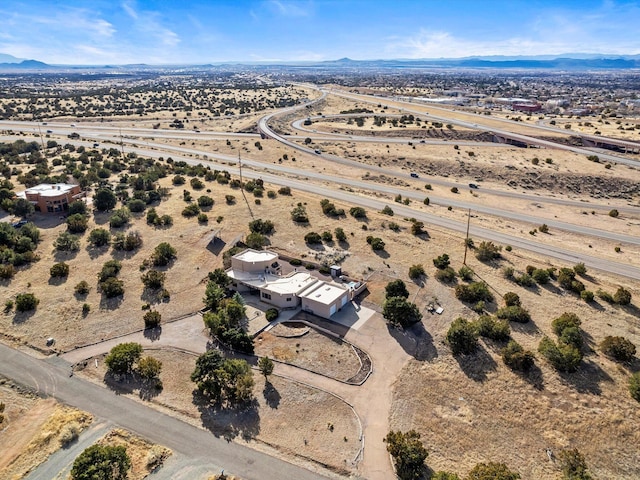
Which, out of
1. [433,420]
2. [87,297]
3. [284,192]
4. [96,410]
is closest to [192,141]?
[284,192]

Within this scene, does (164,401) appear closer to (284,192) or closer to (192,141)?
(284,192)

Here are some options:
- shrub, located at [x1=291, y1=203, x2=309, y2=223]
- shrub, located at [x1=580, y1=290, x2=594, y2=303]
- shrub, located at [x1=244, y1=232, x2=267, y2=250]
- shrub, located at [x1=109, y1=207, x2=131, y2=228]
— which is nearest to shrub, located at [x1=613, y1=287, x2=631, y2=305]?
shrub, located at [x1=580, y1=290, x2=594, y2=303]

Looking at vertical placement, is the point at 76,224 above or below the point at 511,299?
above

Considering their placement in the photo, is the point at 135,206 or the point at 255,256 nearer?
the point at 255,256

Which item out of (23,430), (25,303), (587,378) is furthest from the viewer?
(25,303)

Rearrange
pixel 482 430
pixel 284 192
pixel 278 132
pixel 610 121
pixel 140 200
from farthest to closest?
pixel 610 121 → pixel 278 132 → pixel 284 192 → pixel 140 200 → pixel 482 430

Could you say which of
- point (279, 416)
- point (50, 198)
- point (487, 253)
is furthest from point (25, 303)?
point (487, 253)

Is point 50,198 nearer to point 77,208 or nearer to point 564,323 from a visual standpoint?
point 77,208

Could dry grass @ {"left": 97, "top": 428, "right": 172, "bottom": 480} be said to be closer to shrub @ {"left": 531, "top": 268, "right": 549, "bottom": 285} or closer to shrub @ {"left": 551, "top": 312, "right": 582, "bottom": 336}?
shrub @ {"left": 551, "top": 312, "right": 582, "bottom": 336}
